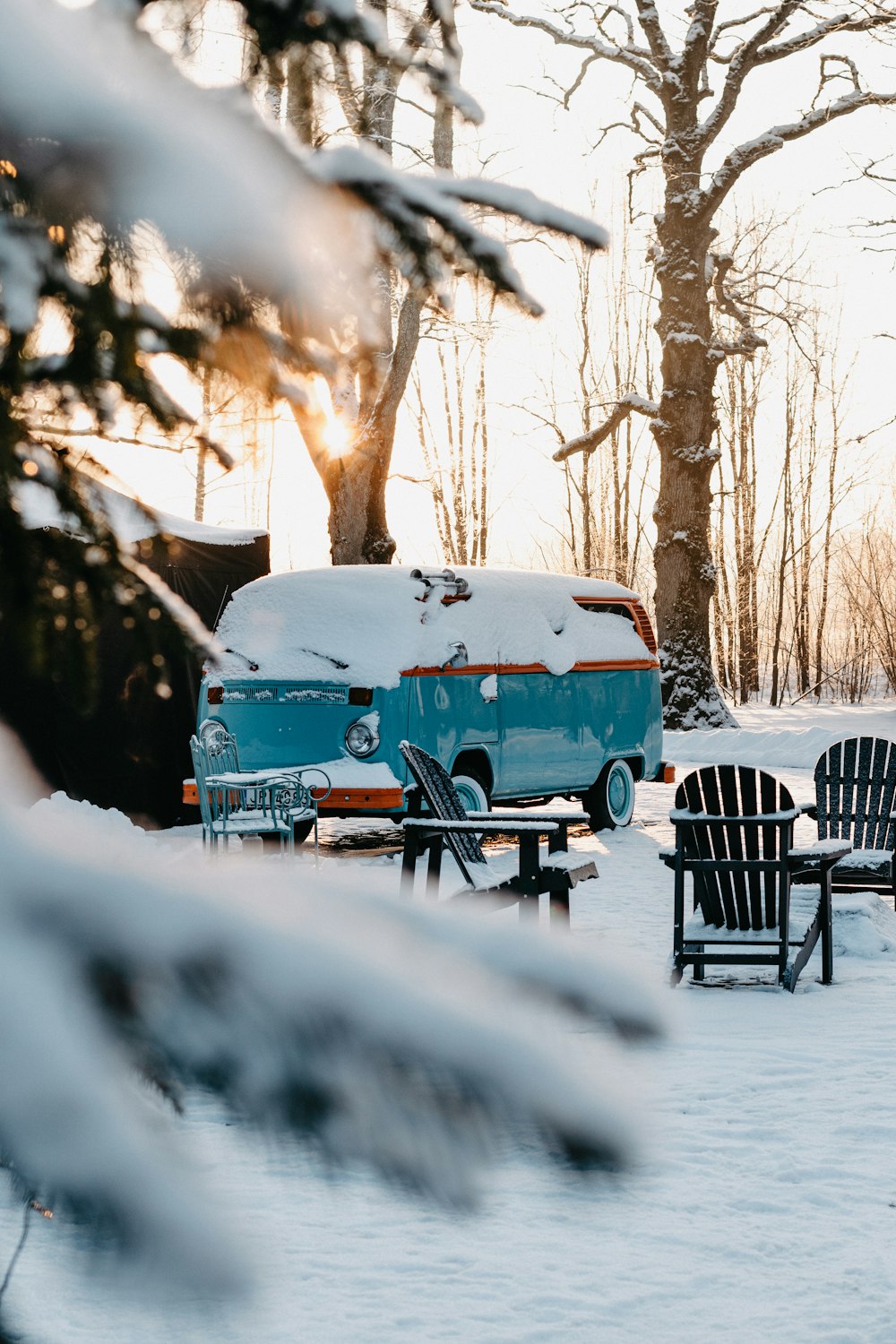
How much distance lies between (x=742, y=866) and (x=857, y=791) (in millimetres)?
2715

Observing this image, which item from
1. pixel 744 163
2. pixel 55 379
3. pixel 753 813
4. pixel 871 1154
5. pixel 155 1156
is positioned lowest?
pixel 871 1154

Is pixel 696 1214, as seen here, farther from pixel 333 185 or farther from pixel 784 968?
pixel 333 185

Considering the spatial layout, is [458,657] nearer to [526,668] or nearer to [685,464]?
[526,668]

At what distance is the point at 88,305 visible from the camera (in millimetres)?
1023

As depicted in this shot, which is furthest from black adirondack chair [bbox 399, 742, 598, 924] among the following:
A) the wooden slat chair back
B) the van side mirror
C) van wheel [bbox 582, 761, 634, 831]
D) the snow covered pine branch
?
the snow covered pine branch

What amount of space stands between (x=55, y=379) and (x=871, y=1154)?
13.6ft

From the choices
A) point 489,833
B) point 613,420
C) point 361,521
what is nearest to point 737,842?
point 489,833

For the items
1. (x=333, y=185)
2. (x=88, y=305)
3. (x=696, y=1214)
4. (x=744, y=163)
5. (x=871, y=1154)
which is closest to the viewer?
(x=333, y=185)

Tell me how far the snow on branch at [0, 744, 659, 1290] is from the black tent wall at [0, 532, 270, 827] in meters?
11.2

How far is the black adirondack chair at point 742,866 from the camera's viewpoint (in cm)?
674

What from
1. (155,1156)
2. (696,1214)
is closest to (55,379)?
(155,1156)

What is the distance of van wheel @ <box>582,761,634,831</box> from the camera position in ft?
42.0

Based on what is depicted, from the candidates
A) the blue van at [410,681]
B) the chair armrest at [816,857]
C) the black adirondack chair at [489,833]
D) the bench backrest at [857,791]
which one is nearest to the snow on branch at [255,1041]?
the black adirondack chair at [489,833]

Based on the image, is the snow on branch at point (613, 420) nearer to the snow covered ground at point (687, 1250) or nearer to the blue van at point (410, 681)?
the blue van at point (410, 681)
